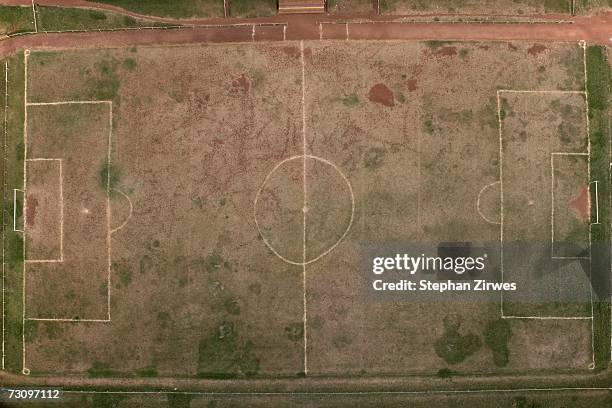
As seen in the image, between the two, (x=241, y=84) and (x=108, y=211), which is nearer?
(x=108, y=211)

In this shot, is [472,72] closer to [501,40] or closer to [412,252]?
[501,40]

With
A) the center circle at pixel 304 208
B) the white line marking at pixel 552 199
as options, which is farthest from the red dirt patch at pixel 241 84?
the white line marking at pixel 552 199

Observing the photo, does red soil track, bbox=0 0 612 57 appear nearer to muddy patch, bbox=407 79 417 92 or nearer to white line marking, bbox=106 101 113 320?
muddy patch, bbox=407 79 417 92

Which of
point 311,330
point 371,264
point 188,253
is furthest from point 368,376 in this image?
point 188,253

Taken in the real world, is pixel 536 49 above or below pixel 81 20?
below

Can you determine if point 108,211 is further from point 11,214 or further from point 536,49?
point 536,49

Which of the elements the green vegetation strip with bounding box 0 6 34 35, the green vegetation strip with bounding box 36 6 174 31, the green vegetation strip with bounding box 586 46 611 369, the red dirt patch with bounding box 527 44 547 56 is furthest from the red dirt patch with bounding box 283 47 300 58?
the green vegetation strip with bounding box 586 46 611 369

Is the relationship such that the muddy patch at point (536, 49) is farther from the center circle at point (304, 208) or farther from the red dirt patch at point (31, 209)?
the red dirt patch at point (31, 209)

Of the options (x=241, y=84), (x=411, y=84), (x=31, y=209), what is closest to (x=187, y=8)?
(x=241, y=84)
